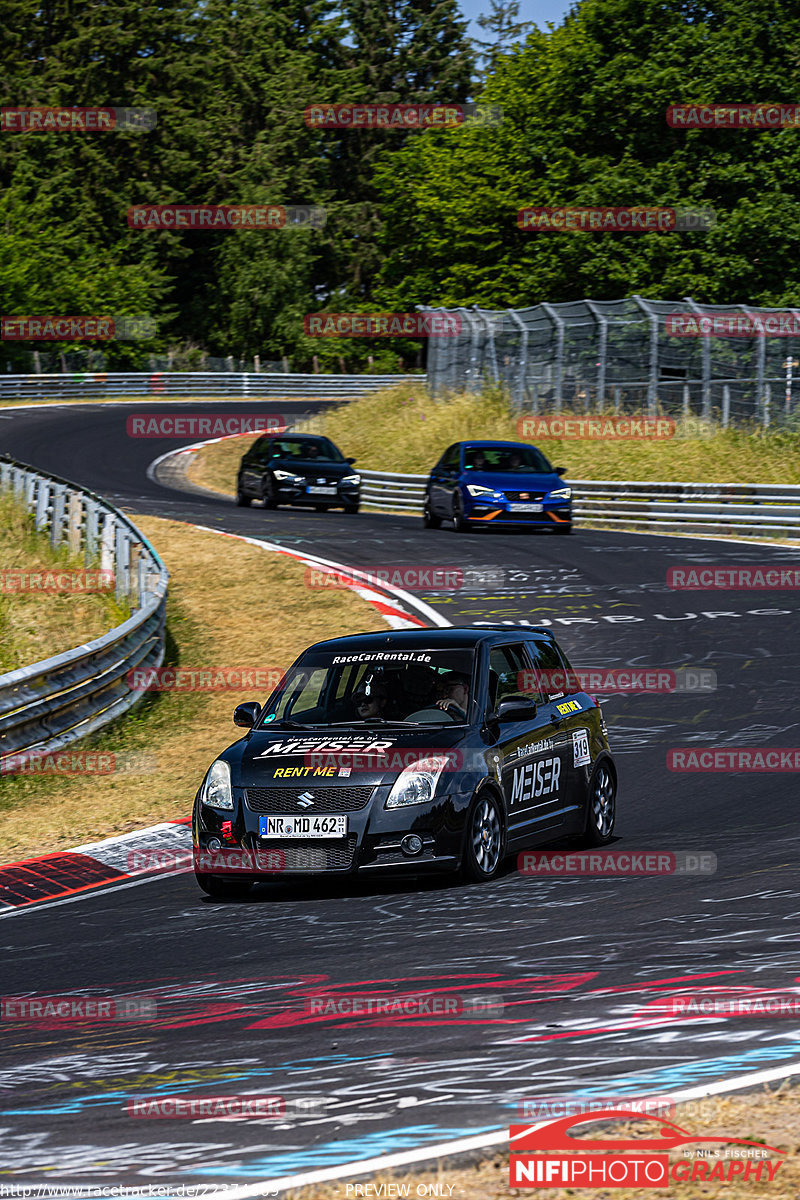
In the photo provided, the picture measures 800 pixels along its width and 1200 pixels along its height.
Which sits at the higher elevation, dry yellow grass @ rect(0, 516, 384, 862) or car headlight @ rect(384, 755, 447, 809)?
car headlight @ rect(384, 755, 447, 809)

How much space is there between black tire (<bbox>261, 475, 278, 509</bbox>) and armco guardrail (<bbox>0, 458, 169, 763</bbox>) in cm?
997

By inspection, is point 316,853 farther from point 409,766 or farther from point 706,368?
point 706,368

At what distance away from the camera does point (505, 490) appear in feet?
91.4

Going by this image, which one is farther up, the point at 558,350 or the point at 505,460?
the point at 558,350

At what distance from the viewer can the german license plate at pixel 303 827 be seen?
29.2 ft

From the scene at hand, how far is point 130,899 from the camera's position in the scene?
9.59m

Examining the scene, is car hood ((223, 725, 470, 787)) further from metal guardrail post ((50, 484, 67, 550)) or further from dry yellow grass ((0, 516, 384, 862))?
metal guardrail post ((50, 484, 67, 550))

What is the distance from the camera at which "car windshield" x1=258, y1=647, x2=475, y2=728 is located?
9773 mm

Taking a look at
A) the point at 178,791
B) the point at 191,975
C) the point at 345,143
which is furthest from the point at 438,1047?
the point at 345,143

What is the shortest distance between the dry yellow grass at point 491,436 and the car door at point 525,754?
22.3 meters

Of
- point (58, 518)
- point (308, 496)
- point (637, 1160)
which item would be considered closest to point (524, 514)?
point (308, 496)

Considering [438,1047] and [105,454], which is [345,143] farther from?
[438,1047]

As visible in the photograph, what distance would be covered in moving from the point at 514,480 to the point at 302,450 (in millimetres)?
6477

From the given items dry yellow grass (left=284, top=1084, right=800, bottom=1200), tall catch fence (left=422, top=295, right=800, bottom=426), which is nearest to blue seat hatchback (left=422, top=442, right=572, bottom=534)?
tall catch fence (left=422, top=295, right=800, bottom=426)
